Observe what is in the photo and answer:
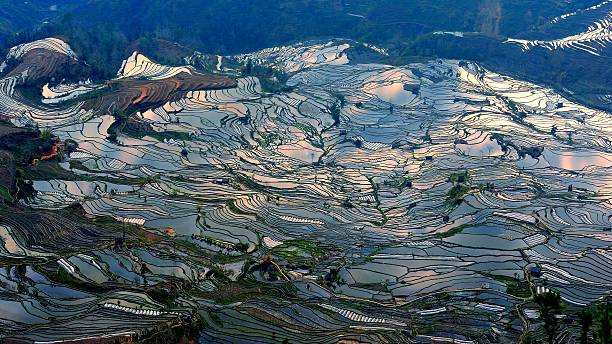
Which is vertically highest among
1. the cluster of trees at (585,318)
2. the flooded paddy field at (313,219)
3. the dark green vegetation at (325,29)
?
the cluster of trees at (585,318)

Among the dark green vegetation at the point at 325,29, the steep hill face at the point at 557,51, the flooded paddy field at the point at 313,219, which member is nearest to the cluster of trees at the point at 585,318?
the flooded paddy field at the point at 313,219

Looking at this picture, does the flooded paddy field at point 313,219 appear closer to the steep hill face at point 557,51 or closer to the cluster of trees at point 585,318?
the cluster of trees at point 585,318

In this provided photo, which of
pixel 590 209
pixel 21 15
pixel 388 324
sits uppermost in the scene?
pixel 388 324

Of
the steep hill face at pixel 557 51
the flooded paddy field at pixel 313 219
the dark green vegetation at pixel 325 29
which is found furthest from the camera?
the dark green vegetation at pixel 325 29

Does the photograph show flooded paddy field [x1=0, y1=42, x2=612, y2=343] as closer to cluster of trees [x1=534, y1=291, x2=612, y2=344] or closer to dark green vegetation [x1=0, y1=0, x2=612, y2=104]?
cluster of trees [x1=534, y1=291, x2=612, y2=344]

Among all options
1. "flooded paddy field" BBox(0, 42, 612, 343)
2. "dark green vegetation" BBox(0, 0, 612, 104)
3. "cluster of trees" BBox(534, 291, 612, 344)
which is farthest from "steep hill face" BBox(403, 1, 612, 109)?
"cluster of trees" BBox(534, 291, 612, 344)

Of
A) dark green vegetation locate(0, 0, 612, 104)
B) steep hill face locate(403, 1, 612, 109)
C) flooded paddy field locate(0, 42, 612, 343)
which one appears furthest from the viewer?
dark green vegetation locate(0, 0, 612, 104)

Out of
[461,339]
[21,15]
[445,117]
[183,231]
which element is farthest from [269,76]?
[21,15]

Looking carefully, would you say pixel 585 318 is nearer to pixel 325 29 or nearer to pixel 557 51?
pixel 557 51

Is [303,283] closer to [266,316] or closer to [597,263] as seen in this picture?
[266,316]
